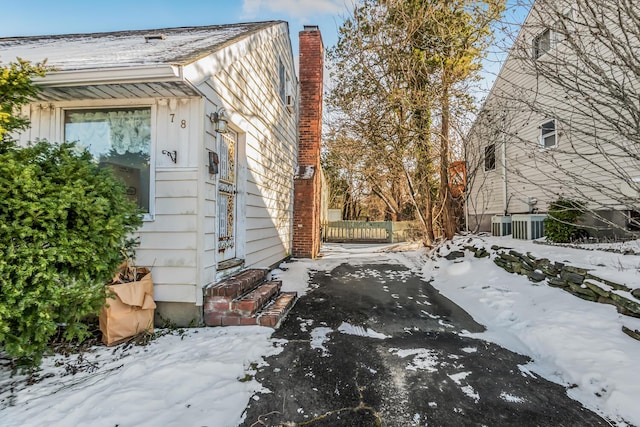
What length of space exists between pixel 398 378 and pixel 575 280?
2.90 meters

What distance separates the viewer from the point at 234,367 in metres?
2.66

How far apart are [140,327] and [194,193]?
1479 mm

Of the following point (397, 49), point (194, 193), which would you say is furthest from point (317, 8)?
point (194, 193)

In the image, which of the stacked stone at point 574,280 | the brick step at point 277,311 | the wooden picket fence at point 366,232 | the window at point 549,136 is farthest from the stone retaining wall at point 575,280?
the wooden picket fence at point 366,232

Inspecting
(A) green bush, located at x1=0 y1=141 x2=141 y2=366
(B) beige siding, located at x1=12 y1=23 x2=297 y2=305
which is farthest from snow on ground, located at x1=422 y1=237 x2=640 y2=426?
(A) green bush, located at x1=0 y1=141 x2=141 y2=366

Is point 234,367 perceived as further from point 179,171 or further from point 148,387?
point 179,171

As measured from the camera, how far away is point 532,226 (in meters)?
7.83

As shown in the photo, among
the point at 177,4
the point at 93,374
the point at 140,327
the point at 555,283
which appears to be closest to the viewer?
the point at 93,374

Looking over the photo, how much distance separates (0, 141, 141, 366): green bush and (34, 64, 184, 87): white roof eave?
80 cm

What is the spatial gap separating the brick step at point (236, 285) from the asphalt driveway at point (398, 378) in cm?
68

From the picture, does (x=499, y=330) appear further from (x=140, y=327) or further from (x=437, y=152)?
(x=437, y=152)

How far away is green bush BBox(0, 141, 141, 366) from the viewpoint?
2.24 m

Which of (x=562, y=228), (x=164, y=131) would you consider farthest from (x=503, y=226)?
(x=164, y=131)

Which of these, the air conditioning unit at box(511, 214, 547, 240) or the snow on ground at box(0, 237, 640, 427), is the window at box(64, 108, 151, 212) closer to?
the snow on ground at box(0, 237, 640, 427)
